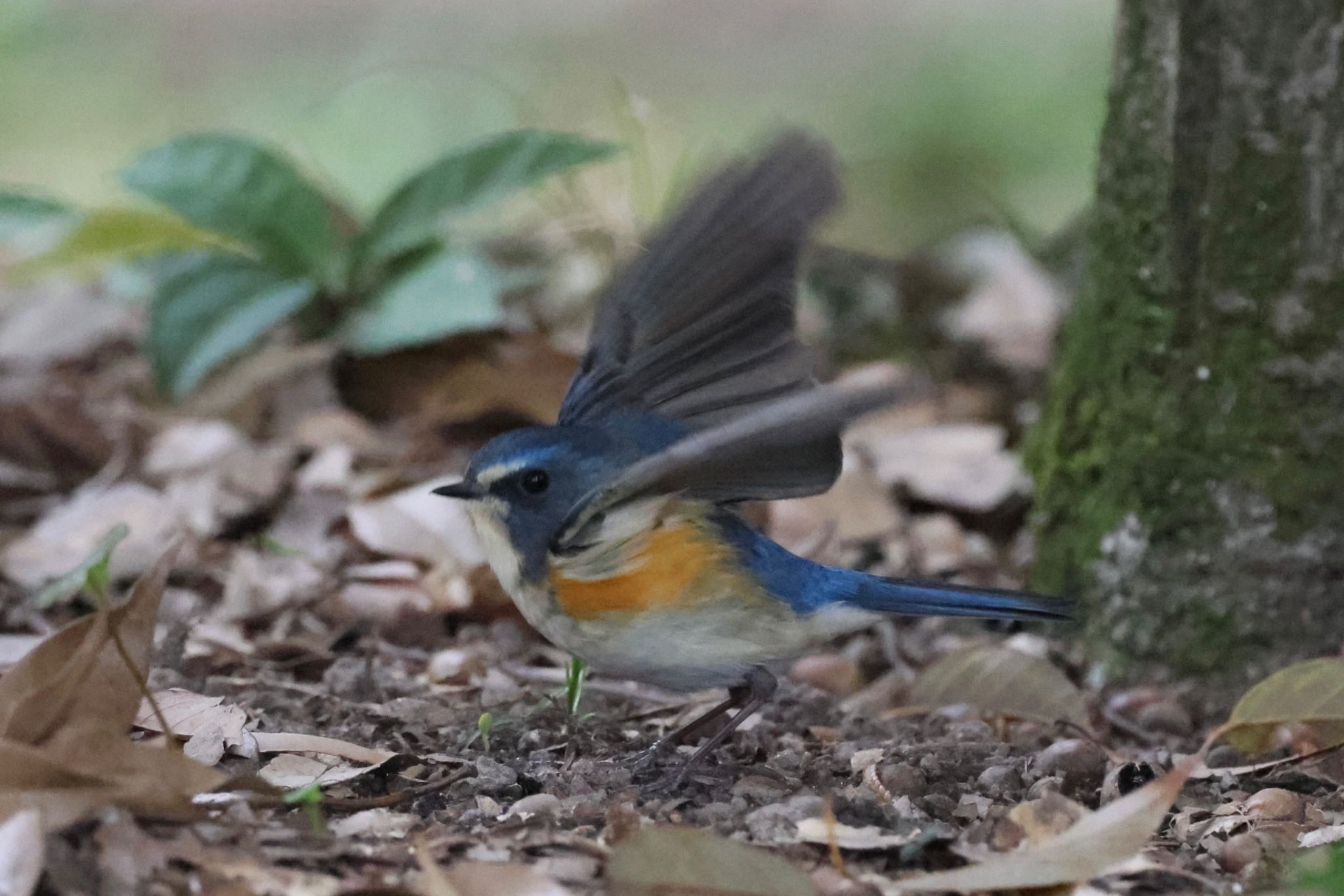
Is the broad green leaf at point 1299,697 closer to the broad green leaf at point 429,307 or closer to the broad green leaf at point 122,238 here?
the broad green leaf at point 429,307

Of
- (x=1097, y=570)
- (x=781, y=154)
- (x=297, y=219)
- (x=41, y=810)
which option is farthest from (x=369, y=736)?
(x=297, y=219)

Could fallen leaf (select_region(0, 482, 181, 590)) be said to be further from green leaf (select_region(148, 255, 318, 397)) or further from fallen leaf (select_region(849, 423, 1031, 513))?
fallen leaf (select_region(849, 423, 1031, 513))

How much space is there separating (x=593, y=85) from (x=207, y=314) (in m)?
3.74

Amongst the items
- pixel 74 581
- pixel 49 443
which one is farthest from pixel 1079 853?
pixel 49 443

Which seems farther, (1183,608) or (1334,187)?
(1183,608)

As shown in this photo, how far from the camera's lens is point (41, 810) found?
2.74m

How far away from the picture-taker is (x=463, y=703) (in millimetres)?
4133

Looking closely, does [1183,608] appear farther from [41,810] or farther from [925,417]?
[41,810]

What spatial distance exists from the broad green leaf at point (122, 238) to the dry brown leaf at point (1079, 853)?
426 cm

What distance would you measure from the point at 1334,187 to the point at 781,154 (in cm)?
149

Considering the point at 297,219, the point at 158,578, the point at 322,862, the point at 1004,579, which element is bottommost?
the point at 1004,579

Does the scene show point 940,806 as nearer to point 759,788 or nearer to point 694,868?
point 759,788

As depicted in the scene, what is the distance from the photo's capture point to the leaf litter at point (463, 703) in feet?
9.36

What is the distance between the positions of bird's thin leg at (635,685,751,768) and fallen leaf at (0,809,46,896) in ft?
4.49
